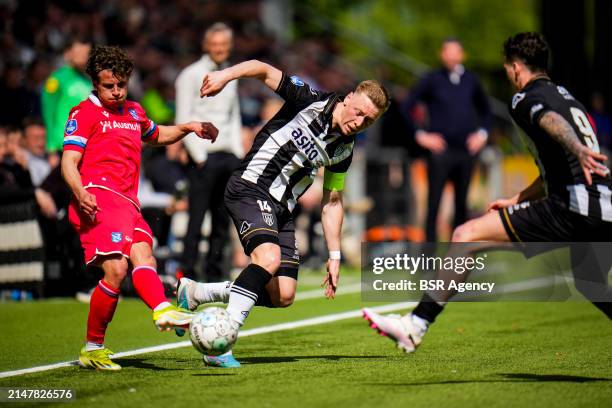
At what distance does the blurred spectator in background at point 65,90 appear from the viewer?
36.6ft

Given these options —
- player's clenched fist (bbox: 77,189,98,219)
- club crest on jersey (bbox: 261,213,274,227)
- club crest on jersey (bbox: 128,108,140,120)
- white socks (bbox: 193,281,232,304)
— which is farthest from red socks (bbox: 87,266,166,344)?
club crest on jersey (bbox: 128,108,140,120)

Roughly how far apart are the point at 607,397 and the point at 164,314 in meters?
2.58

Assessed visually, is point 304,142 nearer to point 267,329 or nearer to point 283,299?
point 283,299

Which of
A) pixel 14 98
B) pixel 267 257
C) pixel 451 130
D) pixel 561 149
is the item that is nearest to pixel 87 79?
pixel 14 98

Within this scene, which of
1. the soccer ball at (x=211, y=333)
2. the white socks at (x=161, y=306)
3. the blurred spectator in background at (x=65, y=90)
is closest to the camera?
the soccer ball at (x=211, y=333)

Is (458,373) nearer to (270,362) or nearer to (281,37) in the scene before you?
(270,362)

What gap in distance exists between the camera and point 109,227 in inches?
267

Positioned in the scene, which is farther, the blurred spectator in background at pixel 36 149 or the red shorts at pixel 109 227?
the blurred spectator in background at pixel 36 149

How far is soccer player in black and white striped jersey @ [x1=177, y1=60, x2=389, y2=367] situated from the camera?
6.81 meters

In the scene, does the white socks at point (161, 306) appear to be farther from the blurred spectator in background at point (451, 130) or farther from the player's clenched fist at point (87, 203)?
the blurred spectator in background at point (451, 130)

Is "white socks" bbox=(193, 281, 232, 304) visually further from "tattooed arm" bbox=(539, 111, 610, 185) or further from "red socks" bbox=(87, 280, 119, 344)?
"tattooed arm" bbox=(539, 111, 610, 185)

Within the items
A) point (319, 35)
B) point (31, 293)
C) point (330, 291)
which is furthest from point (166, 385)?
point (319, 35)

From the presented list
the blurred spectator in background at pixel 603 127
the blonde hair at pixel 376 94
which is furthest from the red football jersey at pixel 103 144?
the blurred spectator in background at pixel 603 127

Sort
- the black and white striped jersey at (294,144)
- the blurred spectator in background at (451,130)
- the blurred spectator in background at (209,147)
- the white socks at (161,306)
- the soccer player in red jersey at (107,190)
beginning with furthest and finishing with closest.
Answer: the blurred spectator in background at (451,130)
the blurred spectator in background at (209,147)
the black and white striped jersey at (294,144)
the soccer player in red jersey at (107,190)
the white socks at (161,306)
